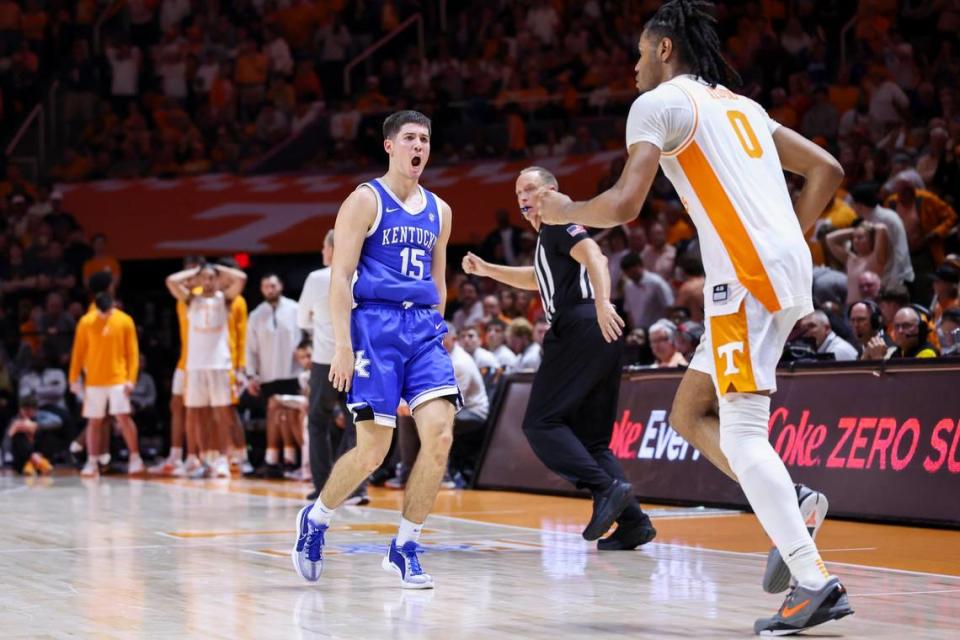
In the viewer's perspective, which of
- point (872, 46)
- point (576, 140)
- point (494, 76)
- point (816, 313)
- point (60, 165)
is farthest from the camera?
point (60, 165)

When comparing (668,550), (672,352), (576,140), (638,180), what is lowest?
(668,550)

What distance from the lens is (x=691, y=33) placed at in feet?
17.8

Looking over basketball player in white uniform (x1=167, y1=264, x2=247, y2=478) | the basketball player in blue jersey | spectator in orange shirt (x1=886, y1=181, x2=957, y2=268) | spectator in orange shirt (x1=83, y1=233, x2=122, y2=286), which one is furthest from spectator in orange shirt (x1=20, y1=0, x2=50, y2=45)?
the basketball player in blue jersey

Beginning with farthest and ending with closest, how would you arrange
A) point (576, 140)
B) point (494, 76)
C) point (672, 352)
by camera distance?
1. point (494, 76)
2. point (576, 140)
3. point (672, 352)

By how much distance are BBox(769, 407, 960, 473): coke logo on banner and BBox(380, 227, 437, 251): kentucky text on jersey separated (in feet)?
12.6

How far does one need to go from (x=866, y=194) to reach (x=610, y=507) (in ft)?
18.2

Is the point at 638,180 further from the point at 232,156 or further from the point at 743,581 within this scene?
the point at 232,156

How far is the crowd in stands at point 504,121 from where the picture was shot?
41.6 ft

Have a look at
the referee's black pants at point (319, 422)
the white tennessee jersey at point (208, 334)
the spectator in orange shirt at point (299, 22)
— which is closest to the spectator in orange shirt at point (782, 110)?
the white tennessee jersey at point (208, 334)

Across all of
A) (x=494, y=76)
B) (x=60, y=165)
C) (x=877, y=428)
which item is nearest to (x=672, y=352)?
(x=877, y=428)

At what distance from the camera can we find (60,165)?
22953mm

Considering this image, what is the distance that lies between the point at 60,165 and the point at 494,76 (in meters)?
7.13

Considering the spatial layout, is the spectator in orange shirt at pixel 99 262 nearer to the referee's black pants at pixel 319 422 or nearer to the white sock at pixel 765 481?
the referee's black pants at pixel 319 422

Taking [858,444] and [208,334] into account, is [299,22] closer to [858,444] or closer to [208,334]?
[208,334]
